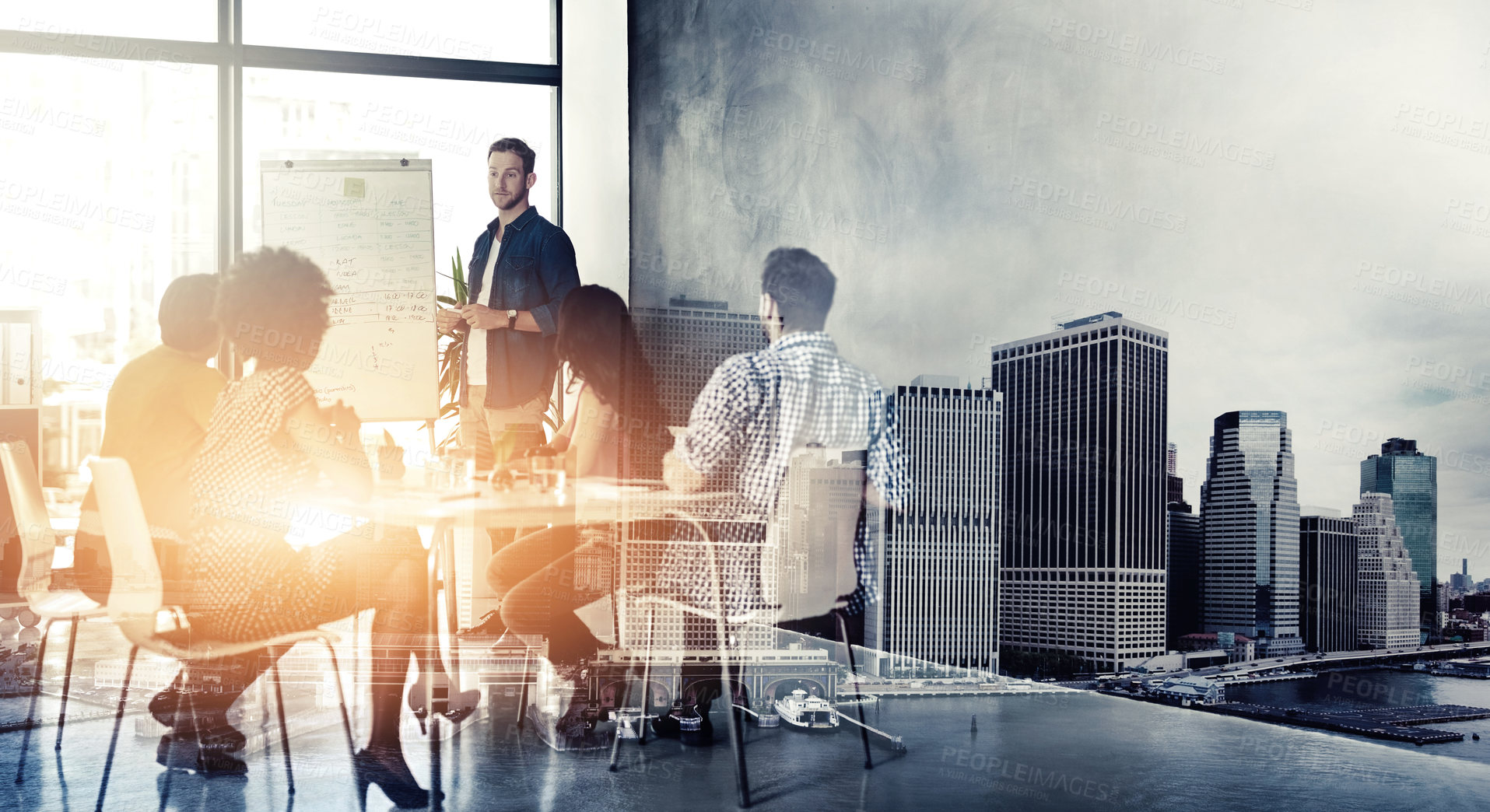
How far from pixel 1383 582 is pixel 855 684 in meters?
1.38

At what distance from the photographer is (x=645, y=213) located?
3828 mm

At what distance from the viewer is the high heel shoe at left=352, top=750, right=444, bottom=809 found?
9.76ft

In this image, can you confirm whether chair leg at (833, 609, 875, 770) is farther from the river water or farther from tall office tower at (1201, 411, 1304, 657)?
tall office tower at (1201, 411, 1304, 657)

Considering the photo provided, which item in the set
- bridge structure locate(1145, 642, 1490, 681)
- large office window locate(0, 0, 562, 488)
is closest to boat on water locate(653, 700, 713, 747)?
bridge structure locate(1145, 642, 1490, 681)

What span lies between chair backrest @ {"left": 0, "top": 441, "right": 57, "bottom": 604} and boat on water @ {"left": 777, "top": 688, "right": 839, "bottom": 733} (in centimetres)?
247

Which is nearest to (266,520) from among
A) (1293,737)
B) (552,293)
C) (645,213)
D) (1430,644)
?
(552,293)

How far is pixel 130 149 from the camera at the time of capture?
4105 millimetres

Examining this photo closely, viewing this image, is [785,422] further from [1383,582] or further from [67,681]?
[67,681]

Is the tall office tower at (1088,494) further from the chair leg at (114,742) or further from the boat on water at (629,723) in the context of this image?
the chair leg at (114,742)

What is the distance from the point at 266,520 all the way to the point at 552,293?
1434 mm

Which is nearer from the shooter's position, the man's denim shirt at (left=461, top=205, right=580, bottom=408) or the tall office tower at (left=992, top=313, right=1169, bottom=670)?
the tall office tower at (left=992, top=313, right=1169, bottom=670)

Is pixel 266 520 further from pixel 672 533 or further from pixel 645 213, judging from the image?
pixel 645 213

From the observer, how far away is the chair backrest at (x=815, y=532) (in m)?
2.79

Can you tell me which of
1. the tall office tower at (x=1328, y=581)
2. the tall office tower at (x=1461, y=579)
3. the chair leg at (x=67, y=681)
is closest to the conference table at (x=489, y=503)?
the chair leg at (x=67, y=681)
